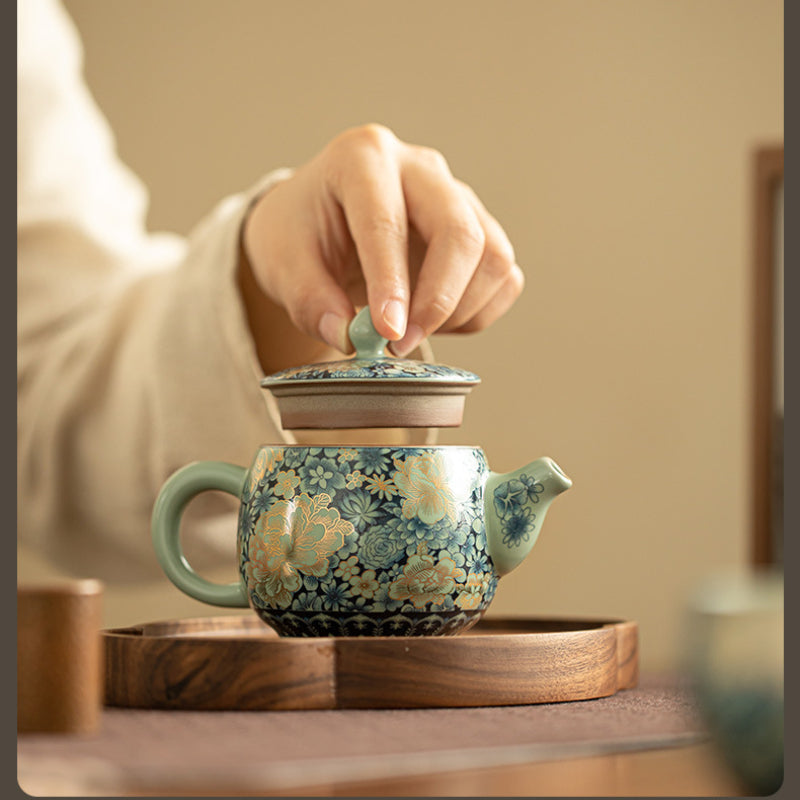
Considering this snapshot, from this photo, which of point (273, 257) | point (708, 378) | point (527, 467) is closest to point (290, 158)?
point (708, 378)

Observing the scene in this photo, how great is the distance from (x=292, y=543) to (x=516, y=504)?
0.09 meters

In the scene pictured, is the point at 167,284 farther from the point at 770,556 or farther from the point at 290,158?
the point at 770,556

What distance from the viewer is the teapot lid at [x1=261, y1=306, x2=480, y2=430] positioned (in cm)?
47

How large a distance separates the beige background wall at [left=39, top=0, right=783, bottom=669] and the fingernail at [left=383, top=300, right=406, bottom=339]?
1.88m

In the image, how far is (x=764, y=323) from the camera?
2395 mm

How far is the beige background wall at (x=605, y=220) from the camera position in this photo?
7.82ft

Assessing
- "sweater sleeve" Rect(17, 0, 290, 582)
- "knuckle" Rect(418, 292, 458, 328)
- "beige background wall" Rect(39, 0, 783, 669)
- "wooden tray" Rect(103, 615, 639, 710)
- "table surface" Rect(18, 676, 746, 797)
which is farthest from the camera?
"beige background wall" Rect(39, 0, 783, 669)

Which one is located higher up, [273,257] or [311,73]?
[311,73]

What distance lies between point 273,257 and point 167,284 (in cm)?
26

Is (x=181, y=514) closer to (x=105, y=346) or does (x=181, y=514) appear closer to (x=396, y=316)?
(x=396, y=316)

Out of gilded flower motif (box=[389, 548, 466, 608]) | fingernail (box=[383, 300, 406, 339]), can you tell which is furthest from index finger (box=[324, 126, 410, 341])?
gilded flower motif (box=[389, 548, 466, 608])

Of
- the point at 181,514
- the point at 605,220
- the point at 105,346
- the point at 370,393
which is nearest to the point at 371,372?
the point at 370,393

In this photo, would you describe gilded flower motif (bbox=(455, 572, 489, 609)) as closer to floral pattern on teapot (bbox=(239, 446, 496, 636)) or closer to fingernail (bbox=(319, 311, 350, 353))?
floral pattern on teapot (bbox=(239, 446, 496, 636))

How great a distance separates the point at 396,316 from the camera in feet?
1.65
